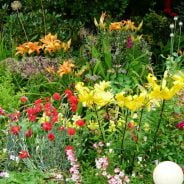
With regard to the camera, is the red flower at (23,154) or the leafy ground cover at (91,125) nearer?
the leafy ground cover at (91,125)

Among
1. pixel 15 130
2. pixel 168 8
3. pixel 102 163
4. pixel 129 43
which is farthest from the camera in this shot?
pixel 168 8

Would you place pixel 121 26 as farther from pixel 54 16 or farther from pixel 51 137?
pixel 51 137

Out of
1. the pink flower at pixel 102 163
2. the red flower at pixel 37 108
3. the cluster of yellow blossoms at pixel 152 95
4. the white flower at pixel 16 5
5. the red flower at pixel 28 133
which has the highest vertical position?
the cluster of yellow blossoms at pixel 152 95

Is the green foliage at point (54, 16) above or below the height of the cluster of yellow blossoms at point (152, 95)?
below

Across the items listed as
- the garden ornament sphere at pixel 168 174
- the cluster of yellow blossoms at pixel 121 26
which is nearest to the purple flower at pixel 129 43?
the cluster of yellow blossoms at pixel 121 26

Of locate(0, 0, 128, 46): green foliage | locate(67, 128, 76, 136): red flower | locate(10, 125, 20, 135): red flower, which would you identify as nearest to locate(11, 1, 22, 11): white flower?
locate(0, 0, 128, 46): green foliage

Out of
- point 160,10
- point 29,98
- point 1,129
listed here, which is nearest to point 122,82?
point 29,98

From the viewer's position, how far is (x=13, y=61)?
609 cm

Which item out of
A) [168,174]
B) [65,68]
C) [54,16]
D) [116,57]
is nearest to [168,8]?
[54,16]

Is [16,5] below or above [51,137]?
above

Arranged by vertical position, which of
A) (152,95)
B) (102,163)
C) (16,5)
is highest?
(152,95)

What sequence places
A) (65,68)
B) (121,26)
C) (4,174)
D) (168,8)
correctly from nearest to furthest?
(4,174) < (65,68) < (121,26) < (168,8)

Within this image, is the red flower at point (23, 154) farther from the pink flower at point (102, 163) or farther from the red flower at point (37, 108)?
the pink flower at point (102, 163)

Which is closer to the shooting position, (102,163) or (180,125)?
(102,163)
